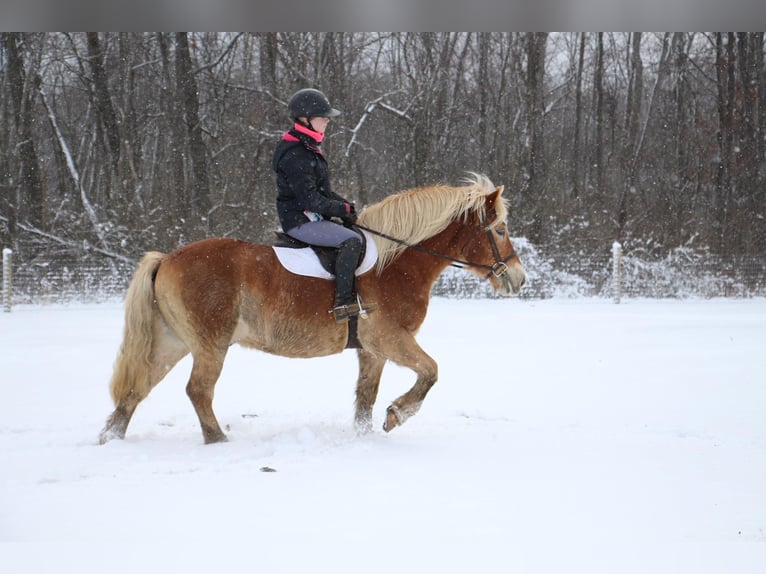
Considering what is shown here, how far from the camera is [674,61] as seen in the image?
23469mm

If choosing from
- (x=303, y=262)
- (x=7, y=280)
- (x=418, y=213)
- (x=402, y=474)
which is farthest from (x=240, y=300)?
(x=7, y=280)

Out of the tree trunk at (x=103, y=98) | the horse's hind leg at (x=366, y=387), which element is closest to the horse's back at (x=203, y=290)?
the horse's hind leg at (x=366, y=387)

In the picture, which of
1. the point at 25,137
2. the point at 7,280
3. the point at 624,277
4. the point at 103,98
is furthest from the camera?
the point at 103,98

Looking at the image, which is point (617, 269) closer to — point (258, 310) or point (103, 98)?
point (258, 310)

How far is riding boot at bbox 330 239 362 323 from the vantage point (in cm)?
550

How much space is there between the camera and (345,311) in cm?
549

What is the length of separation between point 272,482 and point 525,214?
18.4 m

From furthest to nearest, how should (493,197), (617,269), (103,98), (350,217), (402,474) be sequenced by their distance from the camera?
(103,98) < (617,269) < (493,197) < (350,217) < (402,474)

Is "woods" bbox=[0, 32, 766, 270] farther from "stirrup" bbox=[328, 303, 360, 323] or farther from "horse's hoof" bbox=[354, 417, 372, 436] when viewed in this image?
"stirrup" bbox=[328, 303, 360, 323]

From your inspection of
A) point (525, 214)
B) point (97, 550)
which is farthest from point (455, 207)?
point (525, 214)

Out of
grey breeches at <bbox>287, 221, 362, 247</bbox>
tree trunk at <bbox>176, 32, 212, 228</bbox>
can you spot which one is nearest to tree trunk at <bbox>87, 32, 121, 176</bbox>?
tree trunk at <bbox>176, 32, 212, 228</bbox>

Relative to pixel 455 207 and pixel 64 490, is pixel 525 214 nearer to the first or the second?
pixel 455 207

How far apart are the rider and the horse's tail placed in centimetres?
112

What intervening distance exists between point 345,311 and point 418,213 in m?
0.95
